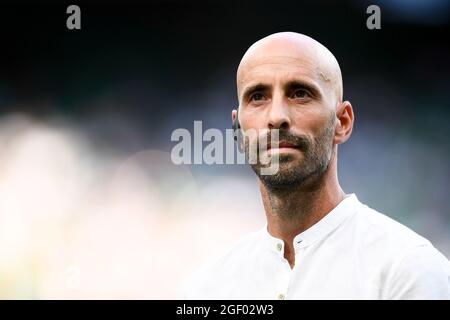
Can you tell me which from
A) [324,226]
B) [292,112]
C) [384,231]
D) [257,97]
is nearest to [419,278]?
[384,231]

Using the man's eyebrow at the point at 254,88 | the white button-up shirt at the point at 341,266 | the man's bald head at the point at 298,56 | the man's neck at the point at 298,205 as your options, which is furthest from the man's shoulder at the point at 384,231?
the man's eyebrow at the point at 254,88

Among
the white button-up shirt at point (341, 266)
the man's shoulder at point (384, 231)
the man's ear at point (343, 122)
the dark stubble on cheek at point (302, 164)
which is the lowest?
the white button-up shirt at point (341, 266)

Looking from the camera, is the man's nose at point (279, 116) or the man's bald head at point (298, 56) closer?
the man's nose at point (279, 116)

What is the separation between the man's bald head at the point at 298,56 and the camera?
1.79 m

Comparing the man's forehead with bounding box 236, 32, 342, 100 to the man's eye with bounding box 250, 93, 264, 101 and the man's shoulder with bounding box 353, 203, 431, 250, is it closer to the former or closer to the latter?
the man's eye with bounding box 250, 93, 264, 101

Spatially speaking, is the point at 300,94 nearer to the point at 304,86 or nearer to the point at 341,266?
the point at 304,86

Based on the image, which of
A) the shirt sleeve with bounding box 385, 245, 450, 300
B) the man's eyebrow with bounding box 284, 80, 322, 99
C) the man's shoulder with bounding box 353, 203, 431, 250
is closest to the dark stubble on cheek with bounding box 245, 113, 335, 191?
the man's eyebrow with bounding box 284, 80, 322, 99

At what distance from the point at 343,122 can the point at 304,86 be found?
0.26 metres

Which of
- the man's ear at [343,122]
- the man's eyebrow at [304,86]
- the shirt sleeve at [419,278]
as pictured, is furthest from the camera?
the man's ear at [343,122]

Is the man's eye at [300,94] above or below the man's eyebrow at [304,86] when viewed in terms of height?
below

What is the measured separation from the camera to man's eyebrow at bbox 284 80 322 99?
5.74 ft

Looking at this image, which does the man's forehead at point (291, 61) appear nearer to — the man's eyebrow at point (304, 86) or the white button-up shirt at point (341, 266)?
the man's eyebrow at point (304, 86)
